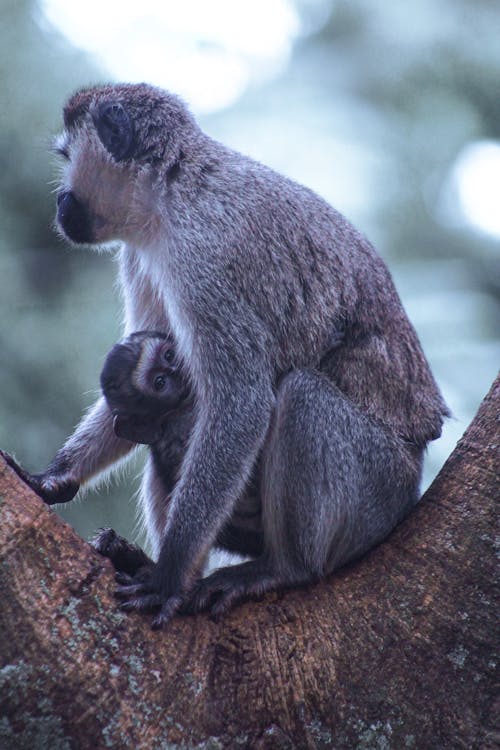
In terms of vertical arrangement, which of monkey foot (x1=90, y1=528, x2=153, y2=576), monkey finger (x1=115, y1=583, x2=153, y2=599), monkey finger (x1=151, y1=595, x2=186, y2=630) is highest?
monkey foot (x1=90, y1=528, x2=153, y2=576)

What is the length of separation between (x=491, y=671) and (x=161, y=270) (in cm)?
308

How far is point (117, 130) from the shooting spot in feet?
18.3

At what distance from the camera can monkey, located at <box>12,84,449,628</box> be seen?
4719mm

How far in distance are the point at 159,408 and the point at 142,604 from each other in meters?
1.97

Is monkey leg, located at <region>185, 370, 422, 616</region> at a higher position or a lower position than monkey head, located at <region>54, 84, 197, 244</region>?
lower

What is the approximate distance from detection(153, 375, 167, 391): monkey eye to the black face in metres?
1.13

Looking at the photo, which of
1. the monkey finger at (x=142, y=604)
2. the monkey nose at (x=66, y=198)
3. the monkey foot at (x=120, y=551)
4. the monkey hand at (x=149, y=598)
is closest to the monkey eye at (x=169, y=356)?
the monkey nose at (x=66, y=198)

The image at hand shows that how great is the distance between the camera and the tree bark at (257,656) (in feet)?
10.7

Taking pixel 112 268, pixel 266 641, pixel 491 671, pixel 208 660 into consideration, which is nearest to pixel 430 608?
pixel 491 671

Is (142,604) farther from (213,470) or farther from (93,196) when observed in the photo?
(93,196)

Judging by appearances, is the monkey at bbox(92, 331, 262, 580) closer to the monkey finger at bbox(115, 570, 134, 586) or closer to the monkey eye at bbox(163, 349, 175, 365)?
the monkey eye at bbox(163, 349, 175, 365)

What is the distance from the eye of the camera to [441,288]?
9477 millimetres

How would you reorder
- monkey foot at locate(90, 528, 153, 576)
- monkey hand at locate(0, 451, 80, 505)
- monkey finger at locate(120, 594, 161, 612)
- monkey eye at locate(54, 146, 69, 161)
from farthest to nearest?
monkey eye at locate(54, 146, 69, 161) → monkey hand at locate(0, 451, 80, 505) → monkey foot at locate(90, 528, 153, 576) → monkey finger at locate(120, 594, 161, 612)

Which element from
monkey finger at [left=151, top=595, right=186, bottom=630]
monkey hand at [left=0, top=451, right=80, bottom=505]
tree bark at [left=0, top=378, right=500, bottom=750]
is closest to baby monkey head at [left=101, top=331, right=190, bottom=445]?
monkey hand at [left=0, top=451, right=80, bottom=505]
